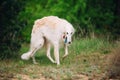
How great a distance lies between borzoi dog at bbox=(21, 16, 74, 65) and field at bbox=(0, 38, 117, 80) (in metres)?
0.34

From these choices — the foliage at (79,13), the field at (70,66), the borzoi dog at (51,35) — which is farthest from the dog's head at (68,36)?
the foliage at (79,13)

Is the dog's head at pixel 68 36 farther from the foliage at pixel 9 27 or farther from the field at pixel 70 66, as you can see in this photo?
the foliage at pixel 9 27

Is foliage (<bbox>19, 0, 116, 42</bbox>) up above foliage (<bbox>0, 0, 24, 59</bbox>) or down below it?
above

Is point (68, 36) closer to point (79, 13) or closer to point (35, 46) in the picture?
point (35, 46)

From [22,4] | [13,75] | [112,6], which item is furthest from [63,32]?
[112,6]

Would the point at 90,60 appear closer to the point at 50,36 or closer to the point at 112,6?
the point at 50,36

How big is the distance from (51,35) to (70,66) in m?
1.18

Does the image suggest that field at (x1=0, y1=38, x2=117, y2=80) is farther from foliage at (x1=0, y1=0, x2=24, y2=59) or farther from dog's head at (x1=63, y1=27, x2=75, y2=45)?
dog's head at (x1=63, y1=27, x2=75, y2=45)

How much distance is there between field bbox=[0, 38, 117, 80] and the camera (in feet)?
40.1

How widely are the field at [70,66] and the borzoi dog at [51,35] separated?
13.3 inches

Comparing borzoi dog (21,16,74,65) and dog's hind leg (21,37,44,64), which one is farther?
dog's hind leg (21,37,44,64)

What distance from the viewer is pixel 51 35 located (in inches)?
557

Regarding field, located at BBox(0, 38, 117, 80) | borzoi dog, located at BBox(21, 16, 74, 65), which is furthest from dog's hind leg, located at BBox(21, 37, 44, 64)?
field, located at BBox(0, 38, 117, 80)

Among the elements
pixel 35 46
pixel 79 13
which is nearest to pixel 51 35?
pixel 35 46
